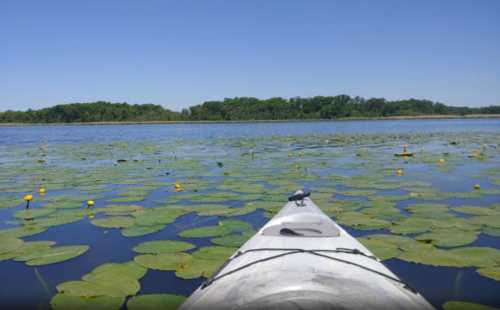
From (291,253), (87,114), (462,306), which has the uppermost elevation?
(87,114)

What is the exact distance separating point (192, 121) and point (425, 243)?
86.1 metres

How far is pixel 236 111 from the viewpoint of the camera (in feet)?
287

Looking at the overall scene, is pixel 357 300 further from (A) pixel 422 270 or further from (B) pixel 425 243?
(B) pixel 425 243

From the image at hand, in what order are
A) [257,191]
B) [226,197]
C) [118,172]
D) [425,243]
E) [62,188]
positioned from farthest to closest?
[118,172] < [62,188] < [257,191] < [226,197] < [425,243]

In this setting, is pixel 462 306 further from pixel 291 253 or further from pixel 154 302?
pixel 154 302

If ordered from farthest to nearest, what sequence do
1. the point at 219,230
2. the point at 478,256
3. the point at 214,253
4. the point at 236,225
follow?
1. the point at 236,225
2. the point at 219,230
3. the point at 214,253
4. the point at 478,256

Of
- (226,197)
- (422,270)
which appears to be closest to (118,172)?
(226,197)

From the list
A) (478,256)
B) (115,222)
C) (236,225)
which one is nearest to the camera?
(478,256)

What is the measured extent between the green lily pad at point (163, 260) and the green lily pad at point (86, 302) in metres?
0.63

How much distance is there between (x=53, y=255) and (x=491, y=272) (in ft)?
11.7

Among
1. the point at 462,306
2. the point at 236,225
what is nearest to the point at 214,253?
the point at 236,225

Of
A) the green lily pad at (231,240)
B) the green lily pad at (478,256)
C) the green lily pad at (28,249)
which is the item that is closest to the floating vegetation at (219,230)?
the green lily pad at (231,240)

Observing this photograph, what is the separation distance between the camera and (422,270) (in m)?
3.12

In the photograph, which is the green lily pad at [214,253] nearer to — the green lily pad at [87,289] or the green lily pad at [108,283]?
the green lily pad at [108,283]
